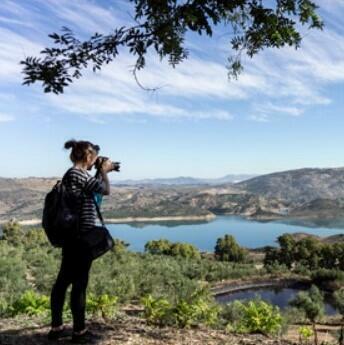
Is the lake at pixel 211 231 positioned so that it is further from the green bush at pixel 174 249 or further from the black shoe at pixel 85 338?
the black shoe at pixel 85 338

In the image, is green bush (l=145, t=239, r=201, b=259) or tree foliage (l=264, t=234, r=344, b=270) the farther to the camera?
green bush (l=145, t=239, r=201, b=259)

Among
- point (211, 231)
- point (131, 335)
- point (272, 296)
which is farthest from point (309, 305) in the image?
point (211, 231)

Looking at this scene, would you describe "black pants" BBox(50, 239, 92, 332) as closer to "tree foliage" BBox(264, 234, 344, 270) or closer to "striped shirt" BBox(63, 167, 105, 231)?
"striped shirt" BBox(63, 167, 105, 231)

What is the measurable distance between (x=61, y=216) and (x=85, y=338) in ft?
4.08

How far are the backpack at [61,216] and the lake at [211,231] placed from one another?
91642 millimetres

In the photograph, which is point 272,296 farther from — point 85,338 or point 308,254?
point 85,338

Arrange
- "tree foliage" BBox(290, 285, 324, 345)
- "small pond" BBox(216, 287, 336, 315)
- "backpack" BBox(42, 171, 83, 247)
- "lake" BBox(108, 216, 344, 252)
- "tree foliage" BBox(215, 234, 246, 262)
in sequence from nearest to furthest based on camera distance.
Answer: "backpack" BBox(42, 171, 83, 247) < "tree foliage" BBox(290, 285, 324, 345) < "small pond" BBox(216, 287, 336, 315) < "tree foliage" BBox(215, 234, 246, 262) < "lake" BBox(108, 216, 344, 252)

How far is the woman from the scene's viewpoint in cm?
409

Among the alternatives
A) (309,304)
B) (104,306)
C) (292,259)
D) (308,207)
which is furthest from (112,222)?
(104,306)

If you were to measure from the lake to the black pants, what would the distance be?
299 ft

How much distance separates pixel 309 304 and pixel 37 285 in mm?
11462

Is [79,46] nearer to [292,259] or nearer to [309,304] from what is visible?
[309,304]

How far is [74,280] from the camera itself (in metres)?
4.18

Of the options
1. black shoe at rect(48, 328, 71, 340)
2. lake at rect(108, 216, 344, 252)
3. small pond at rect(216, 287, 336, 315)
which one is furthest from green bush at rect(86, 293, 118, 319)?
lake at rect(108, 216, 344, 252)
